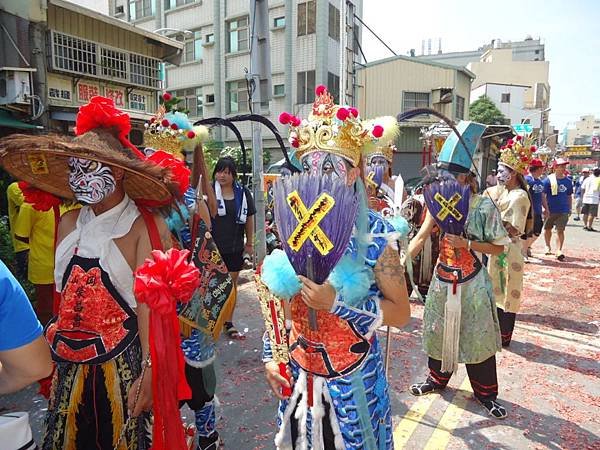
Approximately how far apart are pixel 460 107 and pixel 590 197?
13546 mm

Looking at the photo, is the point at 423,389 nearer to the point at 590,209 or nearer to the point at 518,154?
the point at 518,154

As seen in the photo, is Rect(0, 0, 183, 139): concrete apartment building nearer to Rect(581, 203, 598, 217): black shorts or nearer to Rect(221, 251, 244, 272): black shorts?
Rect(221, 251, 244, 272): black shorts

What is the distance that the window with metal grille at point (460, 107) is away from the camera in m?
25.1

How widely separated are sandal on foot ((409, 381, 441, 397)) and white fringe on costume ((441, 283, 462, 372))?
42cm

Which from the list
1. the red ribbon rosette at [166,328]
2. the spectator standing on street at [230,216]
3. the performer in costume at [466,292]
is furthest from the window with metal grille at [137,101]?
the red ribbon rosette at [166,328]

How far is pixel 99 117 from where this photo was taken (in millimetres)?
2135

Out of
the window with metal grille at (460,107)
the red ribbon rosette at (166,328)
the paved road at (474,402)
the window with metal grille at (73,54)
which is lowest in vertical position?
the paved road at (474,402)

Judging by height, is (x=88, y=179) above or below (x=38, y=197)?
A: above

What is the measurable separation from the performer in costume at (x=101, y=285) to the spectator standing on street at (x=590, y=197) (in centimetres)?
1437

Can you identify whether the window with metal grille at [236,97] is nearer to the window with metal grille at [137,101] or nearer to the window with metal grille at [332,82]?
the window with metal grille at [332,82]

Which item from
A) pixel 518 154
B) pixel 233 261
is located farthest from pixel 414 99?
pixel 233 261

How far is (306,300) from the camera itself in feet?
5.76

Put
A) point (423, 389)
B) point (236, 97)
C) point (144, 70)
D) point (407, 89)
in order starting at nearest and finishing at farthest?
1. point (423, 389)
2. point (144, 70)
3. point (236, 97)
4. point (407, 89)

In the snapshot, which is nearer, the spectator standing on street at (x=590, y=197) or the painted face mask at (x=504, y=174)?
the painted face mask at (x=504, y=174)
